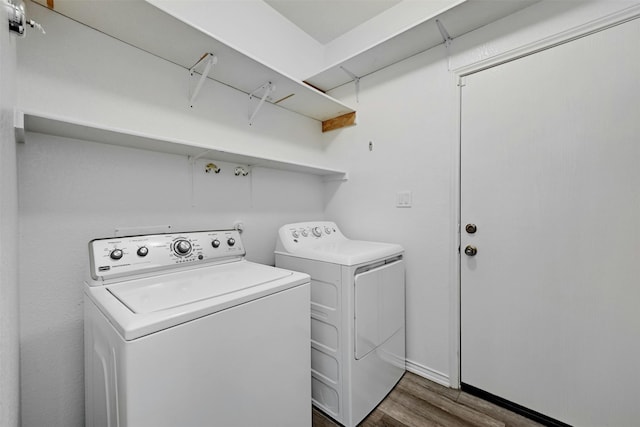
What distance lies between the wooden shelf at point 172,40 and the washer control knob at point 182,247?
89 centimetres

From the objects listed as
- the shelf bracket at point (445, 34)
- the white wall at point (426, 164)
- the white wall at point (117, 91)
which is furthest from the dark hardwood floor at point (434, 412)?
the shelf bracket at point (445, 34)

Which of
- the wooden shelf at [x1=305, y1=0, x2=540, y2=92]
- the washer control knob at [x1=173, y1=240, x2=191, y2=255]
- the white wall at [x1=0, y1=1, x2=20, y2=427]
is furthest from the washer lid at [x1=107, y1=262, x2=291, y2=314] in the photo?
the wooden shelf at [x1=305, y1=0, x2=540, y2=92]

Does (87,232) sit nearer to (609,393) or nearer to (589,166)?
(589,166)

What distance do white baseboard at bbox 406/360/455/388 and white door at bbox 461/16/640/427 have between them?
0.11 meters

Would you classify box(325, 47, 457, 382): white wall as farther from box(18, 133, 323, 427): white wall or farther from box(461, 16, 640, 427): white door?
box(18, 133, 323, 427): white wall

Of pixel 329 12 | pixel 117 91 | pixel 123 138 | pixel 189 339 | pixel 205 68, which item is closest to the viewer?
pixel 189 339

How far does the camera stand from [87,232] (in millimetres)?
1219

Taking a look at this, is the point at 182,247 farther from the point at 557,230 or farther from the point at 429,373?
the point at 557,230

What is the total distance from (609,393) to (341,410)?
1316mm

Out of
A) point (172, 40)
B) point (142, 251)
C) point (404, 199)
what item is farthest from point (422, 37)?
point (142, 251)

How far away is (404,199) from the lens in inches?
75.8

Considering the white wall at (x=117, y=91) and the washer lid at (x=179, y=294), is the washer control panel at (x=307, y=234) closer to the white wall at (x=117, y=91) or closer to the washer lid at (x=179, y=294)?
the washer lid at (x=179, y=294)

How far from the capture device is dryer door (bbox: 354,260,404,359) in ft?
4.68

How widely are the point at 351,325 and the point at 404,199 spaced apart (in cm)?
101
